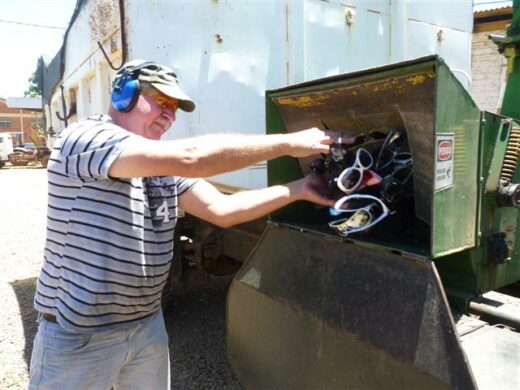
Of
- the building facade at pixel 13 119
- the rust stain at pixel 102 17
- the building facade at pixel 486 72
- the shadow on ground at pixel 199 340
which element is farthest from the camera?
the building facade at pixel 13 119

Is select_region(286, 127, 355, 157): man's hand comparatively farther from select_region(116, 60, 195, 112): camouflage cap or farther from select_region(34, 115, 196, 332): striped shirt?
select_region(34, 115, 196, 332): striped shirt

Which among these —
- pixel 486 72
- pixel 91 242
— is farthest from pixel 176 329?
pixel 486 72

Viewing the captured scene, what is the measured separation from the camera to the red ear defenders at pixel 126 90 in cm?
163

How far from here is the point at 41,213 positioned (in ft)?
31.0

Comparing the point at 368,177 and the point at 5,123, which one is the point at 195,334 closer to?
the point at 368,177

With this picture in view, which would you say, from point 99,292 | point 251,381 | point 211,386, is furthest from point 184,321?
point 99,292

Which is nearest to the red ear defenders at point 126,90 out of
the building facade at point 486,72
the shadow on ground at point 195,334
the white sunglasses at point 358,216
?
the white sunglasses at point 358,216

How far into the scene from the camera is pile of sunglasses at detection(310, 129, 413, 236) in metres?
1.83

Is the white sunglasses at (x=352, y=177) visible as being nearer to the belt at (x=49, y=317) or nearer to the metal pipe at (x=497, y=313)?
the metal pipe at (x=497, y=313)

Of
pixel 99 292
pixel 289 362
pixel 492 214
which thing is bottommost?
pixel 289 362

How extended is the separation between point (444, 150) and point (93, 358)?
139 centimetres

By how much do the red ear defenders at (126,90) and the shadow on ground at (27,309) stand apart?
7.76 feet

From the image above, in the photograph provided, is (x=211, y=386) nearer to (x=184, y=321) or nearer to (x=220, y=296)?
(x=184, y=321)

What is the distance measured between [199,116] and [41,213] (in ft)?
26.1
